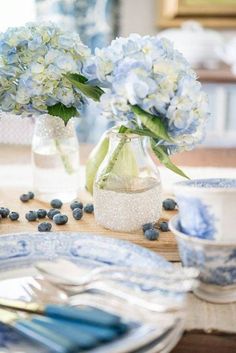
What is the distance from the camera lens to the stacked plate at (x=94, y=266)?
23.8 inches

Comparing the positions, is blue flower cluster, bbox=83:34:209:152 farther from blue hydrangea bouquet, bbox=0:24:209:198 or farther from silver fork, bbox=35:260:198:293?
silver fork, bbox=35:260:198:293

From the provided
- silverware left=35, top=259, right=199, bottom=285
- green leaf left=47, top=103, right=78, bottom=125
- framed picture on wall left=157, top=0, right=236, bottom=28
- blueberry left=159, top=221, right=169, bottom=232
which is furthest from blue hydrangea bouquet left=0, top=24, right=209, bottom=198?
framed picture on wall left=157, top=0, right=236, bottom=28

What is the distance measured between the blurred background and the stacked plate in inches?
78.5

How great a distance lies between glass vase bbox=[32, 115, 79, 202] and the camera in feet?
3.76

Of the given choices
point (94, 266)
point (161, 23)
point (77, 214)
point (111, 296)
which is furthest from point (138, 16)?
point (111, 296)

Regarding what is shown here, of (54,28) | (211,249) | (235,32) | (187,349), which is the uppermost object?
(235,32)

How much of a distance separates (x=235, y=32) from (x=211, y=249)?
2.46 meters

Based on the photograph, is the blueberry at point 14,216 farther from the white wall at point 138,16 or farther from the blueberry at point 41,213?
the white wall at point 138,16

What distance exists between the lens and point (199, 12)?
293cm

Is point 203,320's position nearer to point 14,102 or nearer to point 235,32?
point 14,102

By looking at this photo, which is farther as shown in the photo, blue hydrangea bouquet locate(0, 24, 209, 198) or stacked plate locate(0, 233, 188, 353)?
blue hydrangea bouquet locate(0, 24, 209, 198)

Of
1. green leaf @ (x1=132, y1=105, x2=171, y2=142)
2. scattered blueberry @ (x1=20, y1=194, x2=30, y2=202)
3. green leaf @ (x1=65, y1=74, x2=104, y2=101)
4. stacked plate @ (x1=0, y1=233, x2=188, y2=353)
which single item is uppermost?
green leaf @ (x1=65, y1=74, x2=104, y2=101)

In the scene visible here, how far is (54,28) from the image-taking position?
102 centimetres

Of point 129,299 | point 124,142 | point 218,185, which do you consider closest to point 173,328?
point 129,299
